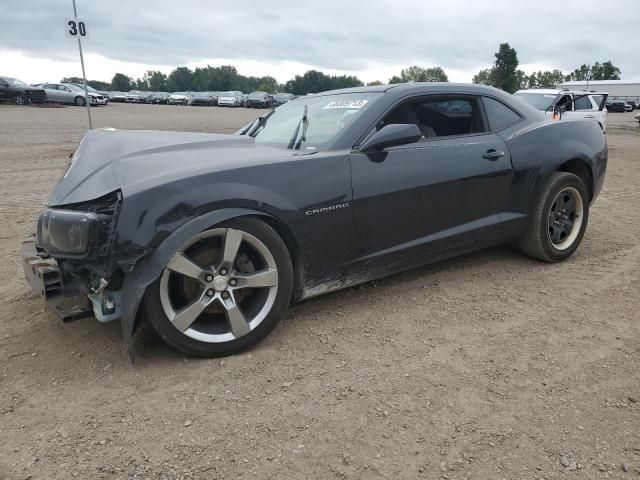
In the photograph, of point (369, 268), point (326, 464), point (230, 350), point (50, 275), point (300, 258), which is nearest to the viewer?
point (326, 464)

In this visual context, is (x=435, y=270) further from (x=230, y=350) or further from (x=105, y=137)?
(x=105, y=137)

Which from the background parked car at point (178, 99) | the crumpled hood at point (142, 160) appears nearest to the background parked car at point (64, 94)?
the background parked car at point (178, 99)

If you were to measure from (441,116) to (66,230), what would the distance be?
2.70 m

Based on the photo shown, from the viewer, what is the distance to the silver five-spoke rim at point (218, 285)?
267cm

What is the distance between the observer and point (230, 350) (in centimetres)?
281

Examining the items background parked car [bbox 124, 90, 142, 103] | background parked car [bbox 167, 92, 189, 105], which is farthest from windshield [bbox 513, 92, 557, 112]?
background parked car [bbox 124, 90, 142, 103]

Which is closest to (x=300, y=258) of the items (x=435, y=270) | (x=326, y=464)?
(x=326, y=464)

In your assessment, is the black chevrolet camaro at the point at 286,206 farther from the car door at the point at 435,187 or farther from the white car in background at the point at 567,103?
the white car in background at the point at 567,103

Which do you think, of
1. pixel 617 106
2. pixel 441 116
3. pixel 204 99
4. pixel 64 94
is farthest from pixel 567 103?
pixel 617 106

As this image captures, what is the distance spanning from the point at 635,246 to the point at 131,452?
4770 millimetres

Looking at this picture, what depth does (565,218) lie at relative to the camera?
4449 mm

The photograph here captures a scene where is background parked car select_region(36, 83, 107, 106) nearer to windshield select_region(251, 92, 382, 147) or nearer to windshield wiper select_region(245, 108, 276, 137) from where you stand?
windshield wiper select_region(245, 108, 276, 137)

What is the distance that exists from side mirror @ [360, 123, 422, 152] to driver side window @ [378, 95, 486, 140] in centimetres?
25

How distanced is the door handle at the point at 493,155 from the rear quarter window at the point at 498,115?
24 cm
